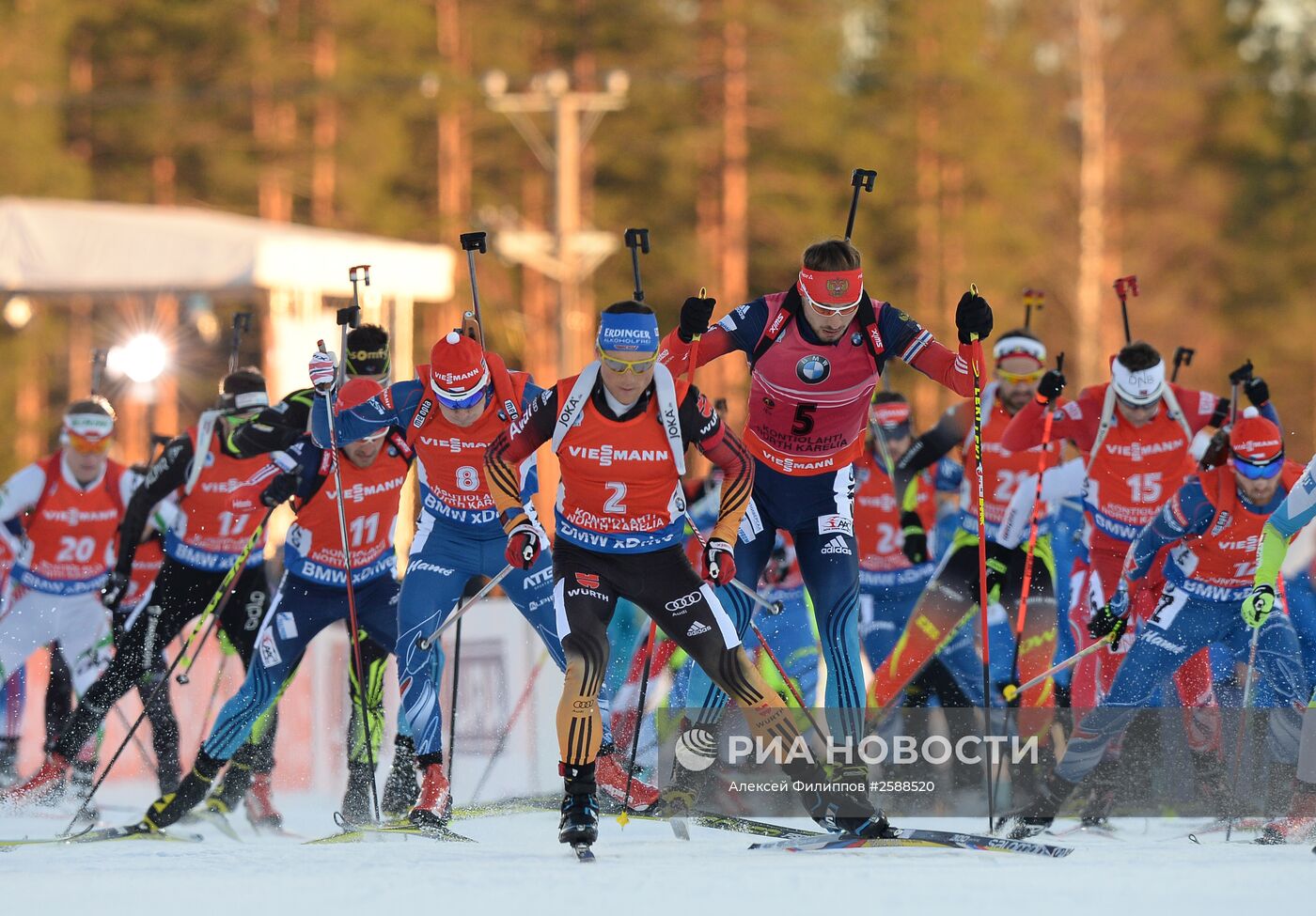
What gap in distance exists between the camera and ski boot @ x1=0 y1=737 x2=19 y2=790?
10102 mm

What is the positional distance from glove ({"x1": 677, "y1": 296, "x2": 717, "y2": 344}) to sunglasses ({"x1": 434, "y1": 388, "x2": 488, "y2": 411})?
3.02ft

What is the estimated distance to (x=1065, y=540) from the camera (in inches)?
405

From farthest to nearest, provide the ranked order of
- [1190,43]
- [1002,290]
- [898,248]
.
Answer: [1190,43]
[898,248]
[1002,290]

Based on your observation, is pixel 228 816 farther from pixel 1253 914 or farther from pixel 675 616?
pixel 1253 914

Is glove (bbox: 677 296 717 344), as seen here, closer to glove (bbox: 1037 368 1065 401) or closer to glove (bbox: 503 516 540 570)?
glove (bbox: 503 516 540 570)

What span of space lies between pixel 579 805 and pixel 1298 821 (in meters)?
3.09

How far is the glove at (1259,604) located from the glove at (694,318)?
2.45m

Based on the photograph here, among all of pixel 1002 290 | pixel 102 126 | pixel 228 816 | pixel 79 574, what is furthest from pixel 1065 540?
pixel 102 126

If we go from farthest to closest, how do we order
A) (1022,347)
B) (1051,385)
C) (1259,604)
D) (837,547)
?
(1022,347) < (1051,385) < (1259,604) < (837,547)

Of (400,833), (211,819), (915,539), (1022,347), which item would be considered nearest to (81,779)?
(211,819)

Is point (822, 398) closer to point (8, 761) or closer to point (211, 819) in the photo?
point (211, 819)

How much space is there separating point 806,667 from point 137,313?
48.8 ft

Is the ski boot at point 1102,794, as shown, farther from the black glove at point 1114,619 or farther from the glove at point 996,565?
the glove at point 996,565

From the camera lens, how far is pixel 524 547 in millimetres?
6992
